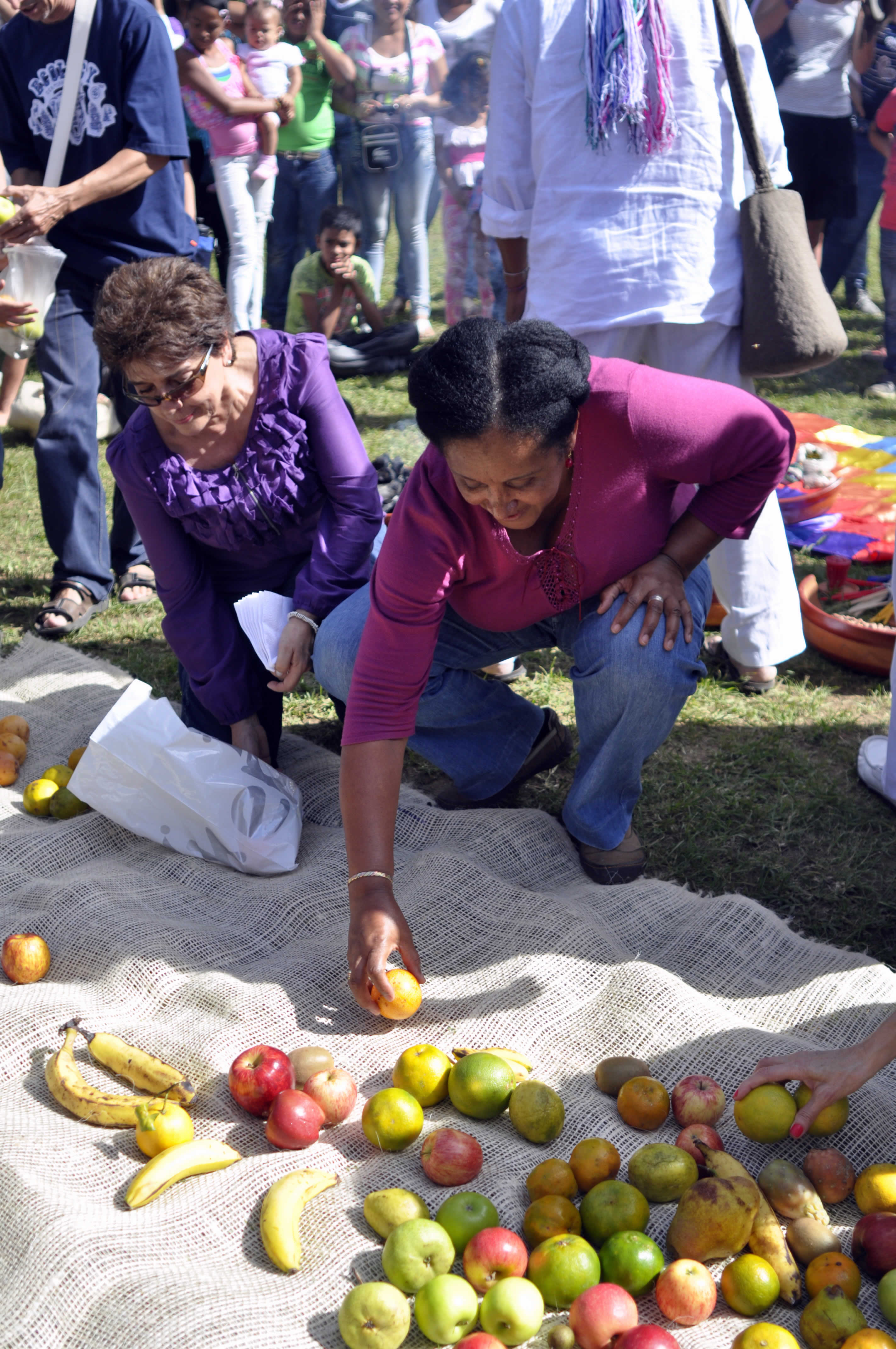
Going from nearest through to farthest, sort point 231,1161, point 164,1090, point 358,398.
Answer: point 231,1161
point 164,1090
point 358,398

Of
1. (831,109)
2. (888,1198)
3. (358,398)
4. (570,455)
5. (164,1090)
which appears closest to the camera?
(888,1198)

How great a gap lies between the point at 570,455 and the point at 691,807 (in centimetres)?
128

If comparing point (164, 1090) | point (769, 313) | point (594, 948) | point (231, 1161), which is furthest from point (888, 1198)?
point (769, 313)

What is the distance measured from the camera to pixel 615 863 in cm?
300

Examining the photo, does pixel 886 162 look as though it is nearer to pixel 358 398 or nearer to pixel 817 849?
pixel 358 398

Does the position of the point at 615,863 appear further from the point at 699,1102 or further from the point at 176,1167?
the point at 176,1167

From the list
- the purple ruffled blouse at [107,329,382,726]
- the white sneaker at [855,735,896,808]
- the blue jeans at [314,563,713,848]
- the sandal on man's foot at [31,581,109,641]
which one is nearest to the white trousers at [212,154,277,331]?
the sandal on man's foot at [31,581,109,641]

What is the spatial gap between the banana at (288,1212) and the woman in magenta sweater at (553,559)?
1.33 feet

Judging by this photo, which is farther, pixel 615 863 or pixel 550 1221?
pixel 615 863

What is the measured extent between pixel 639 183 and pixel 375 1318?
3.08 m

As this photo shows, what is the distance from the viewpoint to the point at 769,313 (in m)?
3.46

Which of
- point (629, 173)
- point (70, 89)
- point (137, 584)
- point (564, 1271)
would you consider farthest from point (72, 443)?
point (564, 1271)

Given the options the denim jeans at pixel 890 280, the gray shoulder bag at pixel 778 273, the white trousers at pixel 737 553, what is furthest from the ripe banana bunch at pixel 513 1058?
the denim jeans at pixel 890 280

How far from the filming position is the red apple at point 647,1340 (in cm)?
166
